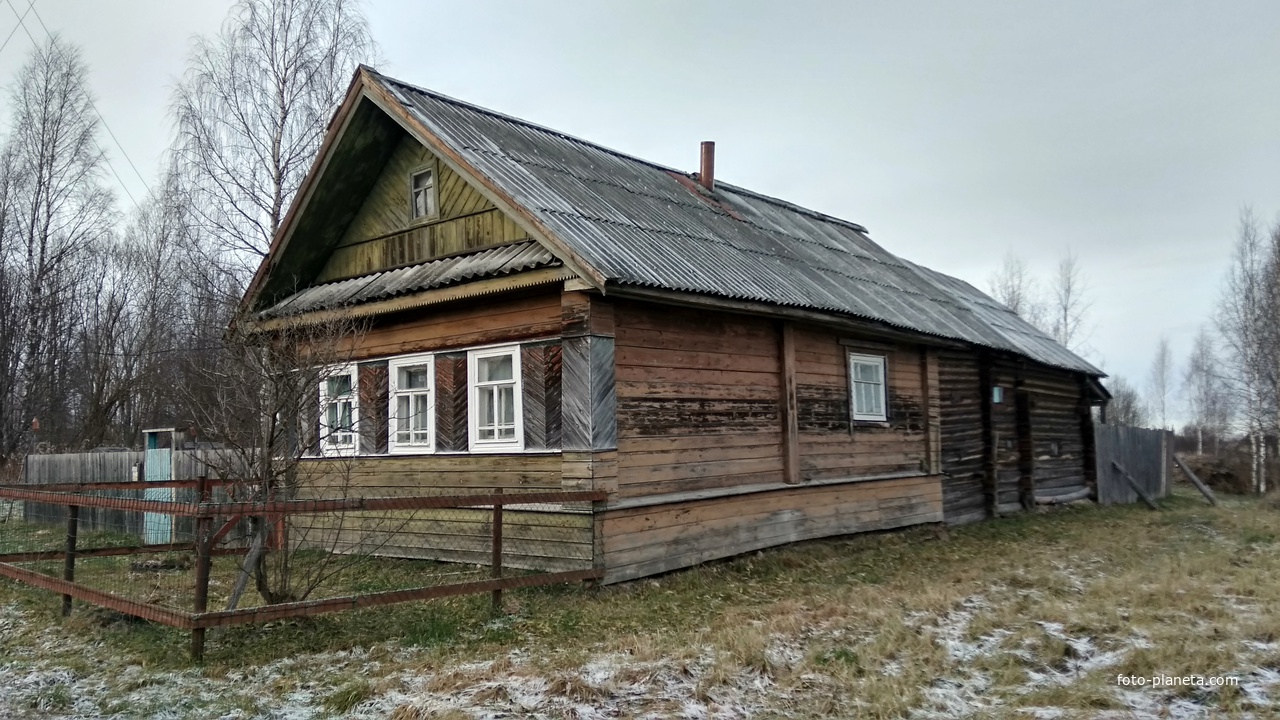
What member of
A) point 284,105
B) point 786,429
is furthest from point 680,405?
point 284,105

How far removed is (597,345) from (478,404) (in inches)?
81.1

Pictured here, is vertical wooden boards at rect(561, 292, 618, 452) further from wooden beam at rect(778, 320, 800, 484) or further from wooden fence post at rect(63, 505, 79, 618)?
wooden fence post at rect(63, 505, 79, 618)

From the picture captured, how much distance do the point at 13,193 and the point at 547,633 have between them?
2582 centimetres

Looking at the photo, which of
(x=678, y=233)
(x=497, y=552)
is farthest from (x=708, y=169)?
(x=497, y=552)

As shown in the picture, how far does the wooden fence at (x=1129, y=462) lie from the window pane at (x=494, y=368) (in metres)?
15.4

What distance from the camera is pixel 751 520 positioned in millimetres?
10977

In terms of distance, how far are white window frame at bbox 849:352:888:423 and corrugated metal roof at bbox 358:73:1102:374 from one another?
68cm

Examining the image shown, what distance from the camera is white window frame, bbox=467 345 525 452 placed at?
32.8 ft

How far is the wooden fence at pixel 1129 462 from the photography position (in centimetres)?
2077

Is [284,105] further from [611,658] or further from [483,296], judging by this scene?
[611,658]

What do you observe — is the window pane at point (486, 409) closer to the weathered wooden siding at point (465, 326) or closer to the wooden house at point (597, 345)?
the wooden house at point (597, 345)

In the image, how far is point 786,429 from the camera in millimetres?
11742

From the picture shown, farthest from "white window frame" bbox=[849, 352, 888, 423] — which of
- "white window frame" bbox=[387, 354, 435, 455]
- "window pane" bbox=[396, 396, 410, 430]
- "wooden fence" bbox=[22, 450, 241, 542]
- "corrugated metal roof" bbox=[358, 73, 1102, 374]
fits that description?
"wooden fence" bbox=[22, 450, 241, 542]

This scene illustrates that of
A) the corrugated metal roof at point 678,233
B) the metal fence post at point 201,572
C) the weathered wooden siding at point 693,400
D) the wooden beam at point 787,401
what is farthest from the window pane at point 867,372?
the metal fence post at point 201,572
